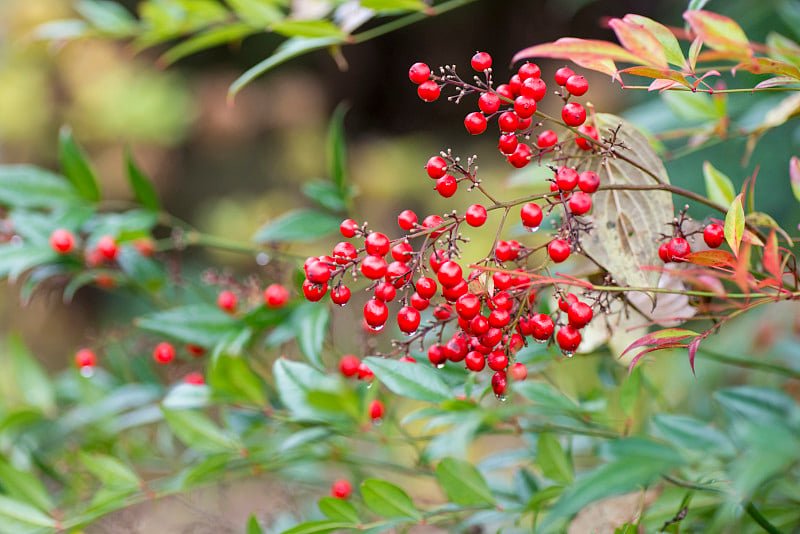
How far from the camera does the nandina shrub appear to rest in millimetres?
353

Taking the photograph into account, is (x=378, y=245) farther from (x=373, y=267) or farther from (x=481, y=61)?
(x=481, y=61)

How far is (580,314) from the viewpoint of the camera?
0.37 m

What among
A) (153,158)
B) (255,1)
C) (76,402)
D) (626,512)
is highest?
(255,1)

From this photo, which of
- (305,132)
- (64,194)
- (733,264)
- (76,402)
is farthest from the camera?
(305,132)

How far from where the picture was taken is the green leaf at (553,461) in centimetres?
47

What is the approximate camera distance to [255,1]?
618 mm

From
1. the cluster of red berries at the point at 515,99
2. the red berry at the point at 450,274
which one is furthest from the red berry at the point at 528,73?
the red berry at the point at 450,274

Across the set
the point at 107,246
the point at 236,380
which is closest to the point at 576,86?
the point at 236,380

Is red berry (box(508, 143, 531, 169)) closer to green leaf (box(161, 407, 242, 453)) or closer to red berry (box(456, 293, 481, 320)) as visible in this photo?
red berry (box(456, 293, 481, 320))

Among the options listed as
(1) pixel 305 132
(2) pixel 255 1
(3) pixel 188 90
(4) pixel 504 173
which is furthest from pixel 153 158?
(2) pixel 255 1

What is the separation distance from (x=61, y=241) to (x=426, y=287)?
432mm

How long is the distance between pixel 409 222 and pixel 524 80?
10 centimetres

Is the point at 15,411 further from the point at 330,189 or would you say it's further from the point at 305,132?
the point at 305,132

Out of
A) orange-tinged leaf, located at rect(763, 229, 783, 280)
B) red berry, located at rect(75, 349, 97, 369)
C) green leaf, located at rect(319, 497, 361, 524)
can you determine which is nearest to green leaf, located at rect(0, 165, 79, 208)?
red berry, located at rect(75, 349, 97, 369)
